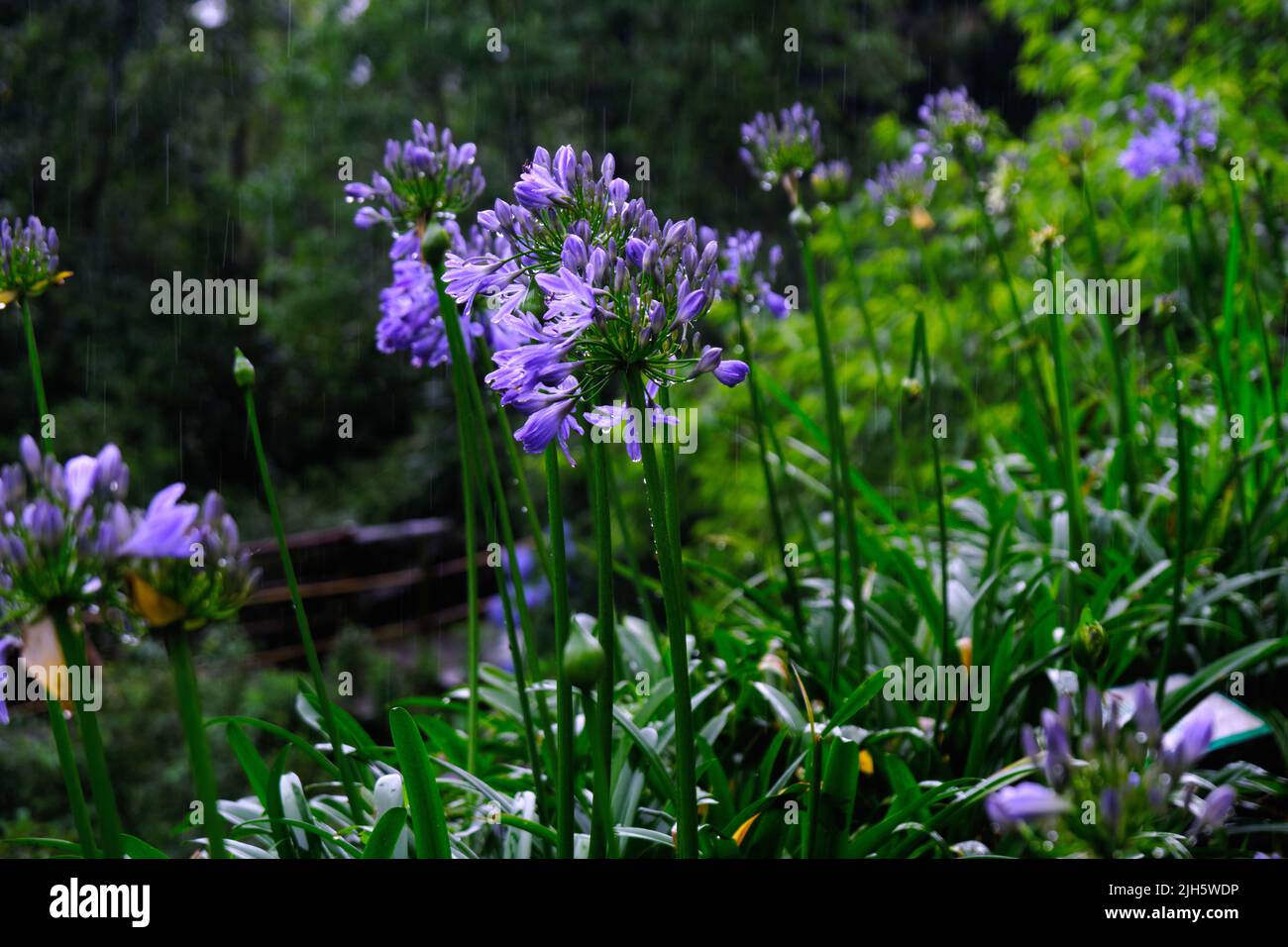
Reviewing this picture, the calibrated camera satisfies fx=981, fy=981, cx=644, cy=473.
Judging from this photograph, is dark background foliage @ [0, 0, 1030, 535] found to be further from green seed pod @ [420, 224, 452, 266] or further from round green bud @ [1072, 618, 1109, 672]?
round green bud @ [1072, 618, 1109, 672]

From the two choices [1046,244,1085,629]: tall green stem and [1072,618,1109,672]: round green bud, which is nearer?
[1072,618,1109,672]: round green bud

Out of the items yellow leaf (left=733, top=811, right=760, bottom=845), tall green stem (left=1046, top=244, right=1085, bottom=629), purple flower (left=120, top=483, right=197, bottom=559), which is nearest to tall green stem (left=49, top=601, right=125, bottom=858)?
purple flower (left=120, top=483, right=197, bottom=559)

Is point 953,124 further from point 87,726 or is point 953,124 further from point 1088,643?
point 87,726

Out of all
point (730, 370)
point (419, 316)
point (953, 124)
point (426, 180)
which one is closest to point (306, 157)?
point (953, 124)

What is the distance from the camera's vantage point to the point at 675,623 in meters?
1.09

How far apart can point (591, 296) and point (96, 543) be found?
1.73 ft

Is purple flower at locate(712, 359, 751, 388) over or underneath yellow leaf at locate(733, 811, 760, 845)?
over

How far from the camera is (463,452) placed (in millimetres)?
1607

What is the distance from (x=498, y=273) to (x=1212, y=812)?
0.97m

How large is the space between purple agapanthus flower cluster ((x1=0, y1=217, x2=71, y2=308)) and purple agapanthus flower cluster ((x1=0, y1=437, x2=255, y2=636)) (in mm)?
585

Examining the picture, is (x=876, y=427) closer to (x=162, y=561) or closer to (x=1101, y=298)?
(x=1101, y=298)

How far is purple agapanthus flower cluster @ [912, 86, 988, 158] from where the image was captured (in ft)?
8.74

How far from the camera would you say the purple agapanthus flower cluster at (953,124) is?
266cm
